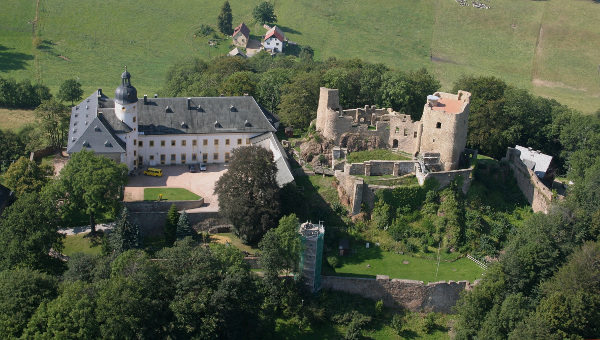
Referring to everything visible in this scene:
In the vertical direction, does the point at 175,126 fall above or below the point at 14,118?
above

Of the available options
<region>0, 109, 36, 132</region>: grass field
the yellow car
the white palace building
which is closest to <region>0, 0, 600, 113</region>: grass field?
<region>0, 109, 36, 132</region>: grass field

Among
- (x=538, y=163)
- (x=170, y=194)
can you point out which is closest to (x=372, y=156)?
(x=170, y=194)

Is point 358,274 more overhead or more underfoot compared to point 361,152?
more underfoot

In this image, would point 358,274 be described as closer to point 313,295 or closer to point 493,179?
point 313,295

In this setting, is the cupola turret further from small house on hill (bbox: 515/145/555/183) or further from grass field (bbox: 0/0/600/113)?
small house on hill (bbox: 515/145/555/183)

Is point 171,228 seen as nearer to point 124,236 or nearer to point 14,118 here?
point 124,236

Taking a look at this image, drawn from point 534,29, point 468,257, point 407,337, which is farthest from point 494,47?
point 407,337

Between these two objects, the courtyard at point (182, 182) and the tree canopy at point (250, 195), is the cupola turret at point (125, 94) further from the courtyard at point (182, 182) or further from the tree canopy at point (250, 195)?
the tree canopy at point (250, 195)
